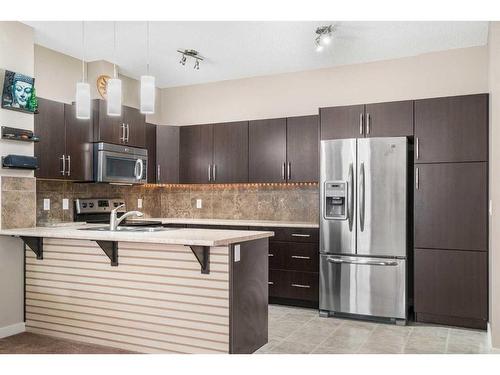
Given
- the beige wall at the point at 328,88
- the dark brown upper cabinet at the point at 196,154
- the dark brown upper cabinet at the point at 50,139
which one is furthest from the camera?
the dark brown upper cabinet at the point at 196,154

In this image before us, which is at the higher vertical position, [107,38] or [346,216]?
[107,38]

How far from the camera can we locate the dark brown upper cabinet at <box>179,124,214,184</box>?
5852 mm

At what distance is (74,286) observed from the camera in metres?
3.73

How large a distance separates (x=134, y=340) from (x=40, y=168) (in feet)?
6.53

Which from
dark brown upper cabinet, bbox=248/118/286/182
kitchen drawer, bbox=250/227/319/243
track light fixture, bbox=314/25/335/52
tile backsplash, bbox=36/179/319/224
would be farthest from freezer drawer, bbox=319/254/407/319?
track light fixture, bbox=314/25/335/52

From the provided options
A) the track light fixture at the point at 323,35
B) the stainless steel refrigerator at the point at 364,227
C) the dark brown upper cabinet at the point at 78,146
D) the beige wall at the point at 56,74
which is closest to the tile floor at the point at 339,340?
the stainless steel refrigerator at the point at 364,227

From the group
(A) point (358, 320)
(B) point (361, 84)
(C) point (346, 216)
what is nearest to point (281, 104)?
(B) point (361, 84)

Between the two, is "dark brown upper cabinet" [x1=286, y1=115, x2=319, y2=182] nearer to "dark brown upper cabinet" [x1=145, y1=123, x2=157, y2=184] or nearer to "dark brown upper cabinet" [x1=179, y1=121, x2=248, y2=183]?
"dark brown upper cabinet" [x1=179, y1=121, x2=248, y2=183]

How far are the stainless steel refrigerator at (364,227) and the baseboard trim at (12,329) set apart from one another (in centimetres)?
282

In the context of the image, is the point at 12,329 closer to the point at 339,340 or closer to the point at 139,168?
the point at 139,168

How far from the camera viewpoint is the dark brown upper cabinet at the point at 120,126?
4.93m

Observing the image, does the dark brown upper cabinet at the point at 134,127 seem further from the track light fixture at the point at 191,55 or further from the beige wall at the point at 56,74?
the track light fixture at the point at 191,55
